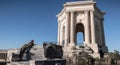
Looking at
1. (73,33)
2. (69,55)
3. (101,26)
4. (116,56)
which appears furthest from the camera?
(101,26)

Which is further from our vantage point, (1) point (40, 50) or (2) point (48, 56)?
(1) point (40, 50)

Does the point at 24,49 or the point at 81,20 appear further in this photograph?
the point at 81,20

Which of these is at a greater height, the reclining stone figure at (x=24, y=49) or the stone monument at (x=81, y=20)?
the stone monument at (x=81, y=20)

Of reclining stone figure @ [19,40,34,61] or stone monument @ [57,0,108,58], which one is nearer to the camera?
reclining stone figure @ [19,40,34,61]

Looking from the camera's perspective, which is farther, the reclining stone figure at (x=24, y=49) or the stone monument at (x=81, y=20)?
the stone monument at (x=81, y=20)

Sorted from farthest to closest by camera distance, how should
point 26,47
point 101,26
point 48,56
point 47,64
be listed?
1. point 101,26
2. point 26,47
3. point 48,56
4. point 47,64

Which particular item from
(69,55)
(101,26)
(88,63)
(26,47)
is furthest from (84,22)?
(26,47)

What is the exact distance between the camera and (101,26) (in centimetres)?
5919

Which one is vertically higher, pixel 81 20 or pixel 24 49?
pixel 81 20

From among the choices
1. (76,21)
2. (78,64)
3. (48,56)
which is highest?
(76,21)

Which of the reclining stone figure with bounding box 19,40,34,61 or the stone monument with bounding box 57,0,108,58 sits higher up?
the stone monument with bounding box 57,0,108,58

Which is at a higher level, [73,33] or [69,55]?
[73,33]

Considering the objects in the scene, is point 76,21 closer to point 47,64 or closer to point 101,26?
point 101,26

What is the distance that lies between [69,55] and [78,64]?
675cm
